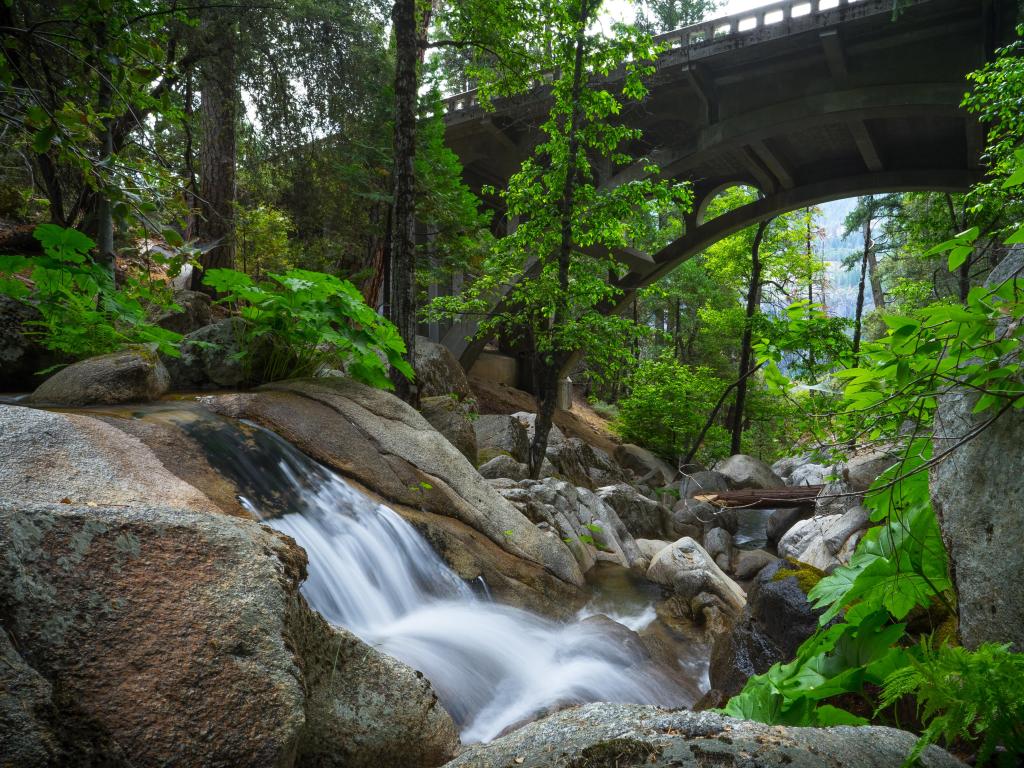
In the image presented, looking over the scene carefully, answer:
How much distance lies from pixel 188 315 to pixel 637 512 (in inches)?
286

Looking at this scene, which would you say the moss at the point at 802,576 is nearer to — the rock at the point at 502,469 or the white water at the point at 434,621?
the white water at the point at 434,621

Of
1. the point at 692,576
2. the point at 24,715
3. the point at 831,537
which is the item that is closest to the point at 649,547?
the point at 692,576

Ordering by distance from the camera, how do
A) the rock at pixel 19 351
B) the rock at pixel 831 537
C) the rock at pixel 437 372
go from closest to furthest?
the rock at pixel 19 351
the rock at pixel 831 537
the rock at pixel 437 372

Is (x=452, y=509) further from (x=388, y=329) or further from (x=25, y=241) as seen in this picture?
(x=25, y=241)

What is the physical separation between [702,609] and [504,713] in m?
3.07

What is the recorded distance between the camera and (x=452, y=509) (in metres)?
5.64

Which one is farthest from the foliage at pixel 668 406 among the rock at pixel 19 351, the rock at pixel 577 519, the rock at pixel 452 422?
the rock at pixel 19 351

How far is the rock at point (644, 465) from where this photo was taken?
14659 millimetres

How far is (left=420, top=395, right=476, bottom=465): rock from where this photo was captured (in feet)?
26.5

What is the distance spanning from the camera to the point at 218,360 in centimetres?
597

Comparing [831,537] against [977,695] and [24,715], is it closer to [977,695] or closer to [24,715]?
[977,695]

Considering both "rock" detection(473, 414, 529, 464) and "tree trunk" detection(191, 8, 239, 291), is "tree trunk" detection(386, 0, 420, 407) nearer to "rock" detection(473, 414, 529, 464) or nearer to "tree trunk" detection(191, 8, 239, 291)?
"rock" detection(473, 414, 529, 464)

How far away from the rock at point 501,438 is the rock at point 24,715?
8.41 meters

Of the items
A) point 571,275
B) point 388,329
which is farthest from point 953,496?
point 571,275
